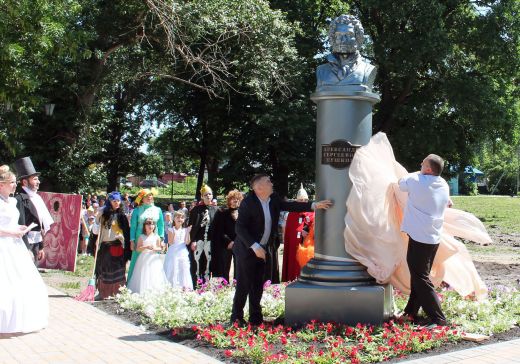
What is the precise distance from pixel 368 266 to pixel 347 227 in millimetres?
515

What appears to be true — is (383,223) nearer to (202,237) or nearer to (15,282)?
(202,237)

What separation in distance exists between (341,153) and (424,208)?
3.76ft

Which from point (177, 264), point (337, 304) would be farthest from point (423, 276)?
point (177, 264)

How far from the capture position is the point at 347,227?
7238mm

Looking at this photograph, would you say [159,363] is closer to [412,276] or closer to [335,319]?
[335,319]

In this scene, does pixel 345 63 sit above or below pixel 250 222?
above

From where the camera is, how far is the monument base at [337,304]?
704 cm

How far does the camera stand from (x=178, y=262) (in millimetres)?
10375

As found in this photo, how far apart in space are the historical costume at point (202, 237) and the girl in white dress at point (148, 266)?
0.84 metres

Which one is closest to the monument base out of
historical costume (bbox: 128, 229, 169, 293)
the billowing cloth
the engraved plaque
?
the billowing cloth

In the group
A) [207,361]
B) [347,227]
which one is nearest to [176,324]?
[207,361]

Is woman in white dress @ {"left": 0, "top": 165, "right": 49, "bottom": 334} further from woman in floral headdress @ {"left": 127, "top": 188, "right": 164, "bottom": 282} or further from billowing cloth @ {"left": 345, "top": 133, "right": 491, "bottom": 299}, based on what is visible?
billowing cloth @ {"left": 345, "top": 133, "right": 491, "bottom": 299}

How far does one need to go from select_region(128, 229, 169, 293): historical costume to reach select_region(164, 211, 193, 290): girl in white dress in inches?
14.3

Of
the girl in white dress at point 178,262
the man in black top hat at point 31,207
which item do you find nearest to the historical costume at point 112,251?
the girl in white dress at point 178,262
